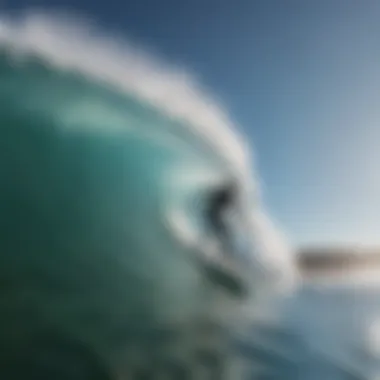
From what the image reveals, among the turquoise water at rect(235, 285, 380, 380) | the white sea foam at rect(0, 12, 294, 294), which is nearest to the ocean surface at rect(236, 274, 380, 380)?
the turquoise water at rect(235, 285, 380, 380)

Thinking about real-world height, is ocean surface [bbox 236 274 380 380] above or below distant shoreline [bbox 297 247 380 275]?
below

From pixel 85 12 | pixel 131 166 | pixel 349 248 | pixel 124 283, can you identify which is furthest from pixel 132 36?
pixel 349 248

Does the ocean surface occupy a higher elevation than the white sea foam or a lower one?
lower

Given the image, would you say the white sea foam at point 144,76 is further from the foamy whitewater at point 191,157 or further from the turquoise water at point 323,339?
the turquoise water at point 323,339

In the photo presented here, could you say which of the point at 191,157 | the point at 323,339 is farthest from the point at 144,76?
the point at 323,339

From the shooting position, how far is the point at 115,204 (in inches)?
52.8

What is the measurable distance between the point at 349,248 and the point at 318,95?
33 centimetres

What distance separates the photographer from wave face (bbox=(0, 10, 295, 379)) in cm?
131

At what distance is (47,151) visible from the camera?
1.36 metres

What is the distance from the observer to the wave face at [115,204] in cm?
131

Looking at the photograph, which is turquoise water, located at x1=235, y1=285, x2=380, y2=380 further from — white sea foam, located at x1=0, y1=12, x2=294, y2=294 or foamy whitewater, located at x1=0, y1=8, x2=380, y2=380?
white sea foam, located at x1=0, y1=12, x2=294, y2=294

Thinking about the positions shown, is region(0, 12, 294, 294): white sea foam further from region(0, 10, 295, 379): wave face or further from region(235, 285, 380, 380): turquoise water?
region(235, 285, 380, 380): turquoise water

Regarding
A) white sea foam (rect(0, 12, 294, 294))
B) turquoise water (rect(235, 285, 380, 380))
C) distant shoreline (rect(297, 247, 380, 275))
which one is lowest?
turquoise water (rect(235, 285, 380, 380))

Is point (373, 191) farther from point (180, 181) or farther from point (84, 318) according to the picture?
point (84, 318)
